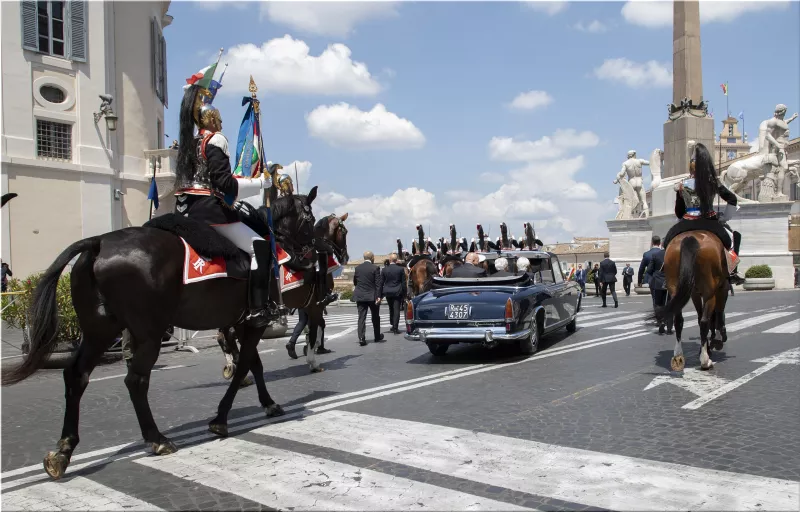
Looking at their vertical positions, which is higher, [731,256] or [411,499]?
[731,256]

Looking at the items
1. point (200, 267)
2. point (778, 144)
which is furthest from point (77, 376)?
point (778, 144)

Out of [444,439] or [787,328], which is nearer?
[444,439]

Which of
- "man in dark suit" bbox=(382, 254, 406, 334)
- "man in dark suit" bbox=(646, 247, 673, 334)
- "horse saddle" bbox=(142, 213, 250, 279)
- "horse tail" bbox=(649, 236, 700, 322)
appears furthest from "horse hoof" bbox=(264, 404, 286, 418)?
"man in dark suit" bbox=(646, 247, 673, 334)

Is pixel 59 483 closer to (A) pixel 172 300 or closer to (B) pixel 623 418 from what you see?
(A) pixel 172 300

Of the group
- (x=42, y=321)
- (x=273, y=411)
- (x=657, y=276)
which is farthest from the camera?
(x=657, y=276)

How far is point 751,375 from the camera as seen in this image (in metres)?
8.23

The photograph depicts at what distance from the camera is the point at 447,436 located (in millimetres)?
5566

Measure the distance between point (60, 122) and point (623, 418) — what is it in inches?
990

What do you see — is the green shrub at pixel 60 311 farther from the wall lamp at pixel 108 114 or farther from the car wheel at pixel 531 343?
the wall lamp at pixel 108 114

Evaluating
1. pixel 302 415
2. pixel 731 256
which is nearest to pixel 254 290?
pixel 302 415

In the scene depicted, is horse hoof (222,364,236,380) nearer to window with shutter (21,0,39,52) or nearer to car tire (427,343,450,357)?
car tire (427,343,450,357)

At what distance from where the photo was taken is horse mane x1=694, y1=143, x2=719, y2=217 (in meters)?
8.95

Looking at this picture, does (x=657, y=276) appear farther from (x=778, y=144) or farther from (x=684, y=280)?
(x=778, y=144)

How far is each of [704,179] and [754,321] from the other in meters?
7.75
